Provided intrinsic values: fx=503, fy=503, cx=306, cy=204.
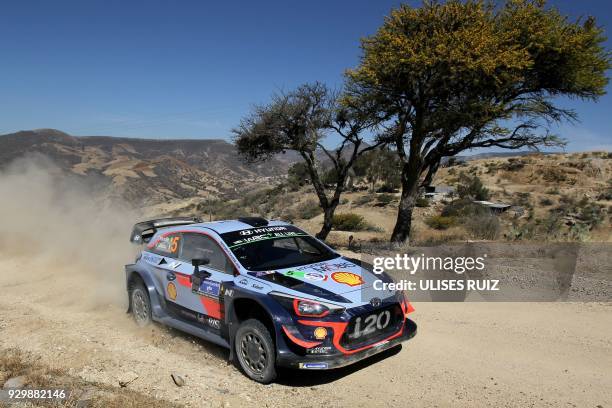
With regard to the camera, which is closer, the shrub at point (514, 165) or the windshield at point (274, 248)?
the windshield at point (274, 248)

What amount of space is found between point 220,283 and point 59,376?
2055mm

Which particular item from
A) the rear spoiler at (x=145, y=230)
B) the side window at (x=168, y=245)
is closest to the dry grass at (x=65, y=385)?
the side window at (x=168, y=245)

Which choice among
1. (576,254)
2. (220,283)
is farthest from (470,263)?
(220,283)

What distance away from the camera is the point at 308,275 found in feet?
19.4

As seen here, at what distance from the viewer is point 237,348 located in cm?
575

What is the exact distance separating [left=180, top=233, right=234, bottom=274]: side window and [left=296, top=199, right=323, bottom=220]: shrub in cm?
2266

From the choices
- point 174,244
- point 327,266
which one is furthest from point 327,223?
point 327,266

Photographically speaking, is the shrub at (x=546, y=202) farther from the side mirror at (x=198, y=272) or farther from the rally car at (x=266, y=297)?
the side mirror at (x=198, y=272)

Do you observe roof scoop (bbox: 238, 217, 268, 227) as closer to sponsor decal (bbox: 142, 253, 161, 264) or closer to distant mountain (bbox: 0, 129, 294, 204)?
sponsor decal (bbox: 142, 253, 161, 264)

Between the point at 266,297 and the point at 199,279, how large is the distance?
52.3 inches

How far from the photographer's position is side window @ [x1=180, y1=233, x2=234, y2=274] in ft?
20.8

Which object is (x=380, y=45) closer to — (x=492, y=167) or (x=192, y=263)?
(x=192, y=263)

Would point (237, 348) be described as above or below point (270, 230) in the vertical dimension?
below

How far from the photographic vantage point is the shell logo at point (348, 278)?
5.87 metres
